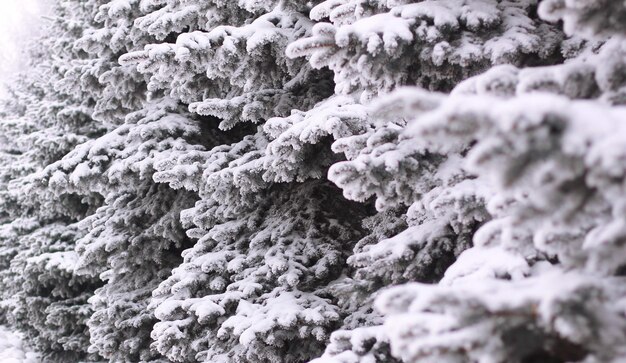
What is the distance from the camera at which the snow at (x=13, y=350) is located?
36.0ft

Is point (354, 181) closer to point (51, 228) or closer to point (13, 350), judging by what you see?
point (51, 228)

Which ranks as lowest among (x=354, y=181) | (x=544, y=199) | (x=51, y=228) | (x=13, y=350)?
(x=13, y=350)

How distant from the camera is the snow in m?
11.0

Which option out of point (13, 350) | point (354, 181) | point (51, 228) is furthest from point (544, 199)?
point (13, 350)

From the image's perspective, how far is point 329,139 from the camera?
14.3ft

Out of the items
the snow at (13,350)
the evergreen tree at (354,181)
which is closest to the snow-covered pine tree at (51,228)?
the evergreen tree at (354,181)

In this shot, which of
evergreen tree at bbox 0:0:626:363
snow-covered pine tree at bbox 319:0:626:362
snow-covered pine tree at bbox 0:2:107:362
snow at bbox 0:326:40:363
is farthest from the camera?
snow at bbox 0:326:40:363

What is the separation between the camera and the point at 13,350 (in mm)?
11789

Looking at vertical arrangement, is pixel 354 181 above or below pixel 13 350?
above

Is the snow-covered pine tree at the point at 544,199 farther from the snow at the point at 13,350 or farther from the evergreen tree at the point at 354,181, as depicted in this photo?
the snow at the point at 13,350

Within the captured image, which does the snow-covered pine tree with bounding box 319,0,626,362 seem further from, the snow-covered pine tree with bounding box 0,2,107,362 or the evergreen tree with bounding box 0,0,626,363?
the snow-covered pine tree with bounding box 0,2,107,362

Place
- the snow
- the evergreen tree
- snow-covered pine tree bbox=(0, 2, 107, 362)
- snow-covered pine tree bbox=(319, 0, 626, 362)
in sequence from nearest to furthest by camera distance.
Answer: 1. snow-covered pine tree bbox=(319, 0, 626, 362)
2. the evergreen tree
3. snow-covered pine tree bbox=(0, 2, 107, 362)
4. the snow

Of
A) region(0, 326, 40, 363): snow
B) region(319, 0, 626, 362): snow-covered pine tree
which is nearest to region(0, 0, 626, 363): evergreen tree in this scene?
region(319, 0, 626, 362): snow-covered pine tree

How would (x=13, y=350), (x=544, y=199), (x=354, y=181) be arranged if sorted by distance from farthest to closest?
(x=13, y=350), (x=354, y=181), (x=544, y=199)
